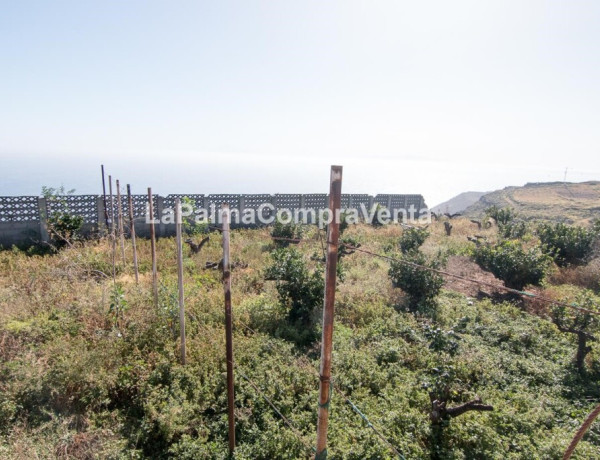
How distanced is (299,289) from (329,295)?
4114mm

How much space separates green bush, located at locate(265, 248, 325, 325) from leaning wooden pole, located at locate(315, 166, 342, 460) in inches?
152

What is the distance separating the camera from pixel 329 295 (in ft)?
7.15

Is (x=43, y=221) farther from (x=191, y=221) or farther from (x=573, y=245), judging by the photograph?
(x=573, y=245)

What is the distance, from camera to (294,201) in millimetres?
15742

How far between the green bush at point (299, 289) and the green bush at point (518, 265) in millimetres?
5080

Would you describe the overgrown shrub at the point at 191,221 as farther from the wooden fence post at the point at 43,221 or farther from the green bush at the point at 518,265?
the green bush at the point at 518,265

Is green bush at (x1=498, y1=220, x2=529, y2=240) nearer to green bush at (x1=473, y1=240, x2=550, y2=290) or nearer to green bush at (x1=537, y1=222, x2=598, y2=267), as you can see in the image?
green bush at (x1=537, y1=222, x2=598, y2=267)

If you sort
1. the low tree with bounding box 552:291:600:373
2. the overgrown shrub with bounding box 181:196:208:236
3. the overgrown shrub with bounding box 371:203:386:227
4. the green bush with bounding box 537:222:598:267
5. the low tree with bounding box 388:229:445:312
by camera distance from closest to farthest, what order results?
the low tree with bounding box 552:291:600:373, the low tree with bounding box 388:229:445:312, the green bush with bounding box 537:222:598:267, the overgrown shrub with bounding box 181:196:208:236, the overgrown shrub with bounding box 371:203:386:227

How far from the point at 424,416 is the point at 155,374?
3403mm

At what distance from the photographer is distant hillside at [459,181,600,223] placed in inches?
896

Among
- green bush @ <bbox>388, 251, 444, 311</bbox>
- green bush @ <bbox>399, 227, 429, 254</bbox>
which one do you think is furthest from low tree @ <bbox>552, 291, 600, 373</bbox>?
green bush @ <bbox>399, 227, 429, 254</bbox>

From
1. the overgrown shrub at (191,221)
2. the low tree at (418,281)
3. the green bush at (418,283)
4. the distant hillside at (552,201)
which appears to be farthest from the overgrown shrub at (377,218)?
the distant hillside at (552,201)

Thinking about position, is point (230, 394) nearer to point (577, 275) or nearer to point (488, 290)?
point (488, 290)

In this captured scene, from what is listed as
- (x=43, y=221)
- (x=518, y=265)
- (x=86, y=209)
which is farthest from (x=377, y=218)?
(x=43, y=221)
